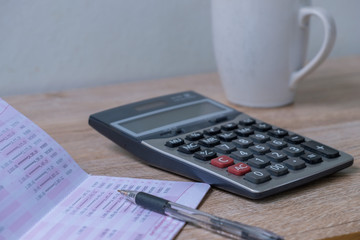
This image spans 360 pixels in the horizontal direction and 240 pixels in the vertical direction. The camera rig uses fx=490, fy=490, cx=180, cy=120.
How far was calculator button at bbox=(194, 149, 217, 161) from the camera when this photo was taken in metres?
0.47

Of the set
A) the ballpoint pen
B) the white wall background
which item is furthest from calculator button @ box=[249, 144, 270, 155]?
the white wall background

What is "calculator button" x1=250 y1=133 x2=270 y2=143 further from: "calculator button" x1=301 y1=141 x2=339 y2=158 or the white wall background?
the white wall background

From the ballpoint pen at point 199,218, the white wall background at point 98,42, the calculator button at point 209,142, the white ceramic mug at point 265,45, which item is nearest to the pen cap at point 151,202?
the ballpoint pen at point 199,218

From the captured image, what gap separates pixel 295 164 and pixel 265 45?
0.81 feet

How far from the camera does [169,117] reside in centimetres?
58

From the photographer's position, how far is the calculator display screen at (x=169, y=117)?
21.7 inches

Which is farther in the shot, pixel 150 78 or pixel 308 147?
pixel 150 78

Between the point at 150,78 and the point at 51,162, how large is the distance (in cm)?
45

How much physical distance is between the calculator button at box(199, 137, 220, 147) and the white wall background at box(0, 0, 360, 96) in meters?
0.40

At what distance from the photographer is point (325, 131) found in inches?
23.6

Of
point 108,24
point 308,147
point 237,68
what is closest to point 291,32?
point 237,68

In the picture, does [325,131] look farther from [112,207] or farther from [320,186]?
[112,207]

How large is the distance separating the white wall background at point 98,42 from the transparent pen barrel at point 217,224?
19.0 inches

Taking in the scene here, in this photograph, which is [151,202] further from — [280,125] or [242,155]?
[280,125]
